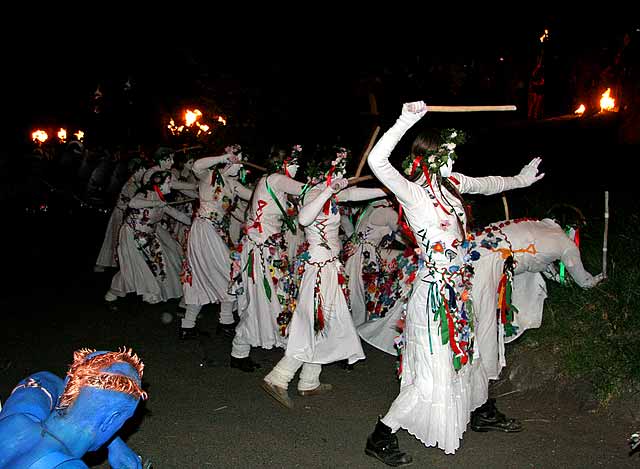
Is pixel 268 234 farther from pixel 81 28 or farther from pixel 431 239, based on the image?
pixel 81 28

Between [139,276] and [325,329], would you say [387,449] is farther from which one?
[139,276]

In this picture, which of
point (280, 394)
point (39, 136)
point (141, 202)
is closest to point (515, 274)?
point (280, 394)

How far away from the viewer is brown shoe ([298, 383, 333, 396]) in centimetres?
606

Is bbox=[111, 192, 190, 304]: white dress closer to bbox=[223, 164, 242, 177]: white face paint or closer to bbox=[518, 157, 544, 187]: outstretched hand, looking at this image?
bbox=[223, 164, 242, 177]: white face paint

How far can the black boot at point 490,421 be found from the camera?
5133 millimetres

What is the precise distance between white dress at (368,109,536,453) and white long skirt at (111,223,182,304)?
17.6ft

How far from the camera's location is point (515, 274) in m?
5.68

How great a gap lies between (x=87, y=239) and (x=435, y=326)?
13.9m

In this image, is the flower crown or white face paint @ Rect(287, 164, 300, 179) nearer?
the flower crown

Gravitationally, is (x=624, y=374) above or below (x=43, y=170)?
below

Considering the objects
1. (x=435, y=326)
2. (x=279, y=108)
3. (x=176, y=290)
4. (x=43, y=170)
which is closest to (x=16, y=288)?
(x=176, y=290)

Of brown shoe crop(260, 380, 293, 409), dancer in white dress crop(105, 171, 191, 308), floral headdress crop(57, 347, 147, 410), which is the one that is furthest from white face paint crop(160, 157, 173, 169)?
floral headdress crop(57, 347, 147, 410)

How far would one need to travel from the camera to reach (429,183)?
14.7ft

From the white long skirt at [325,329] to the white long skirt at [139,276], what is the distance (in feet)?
12.8
